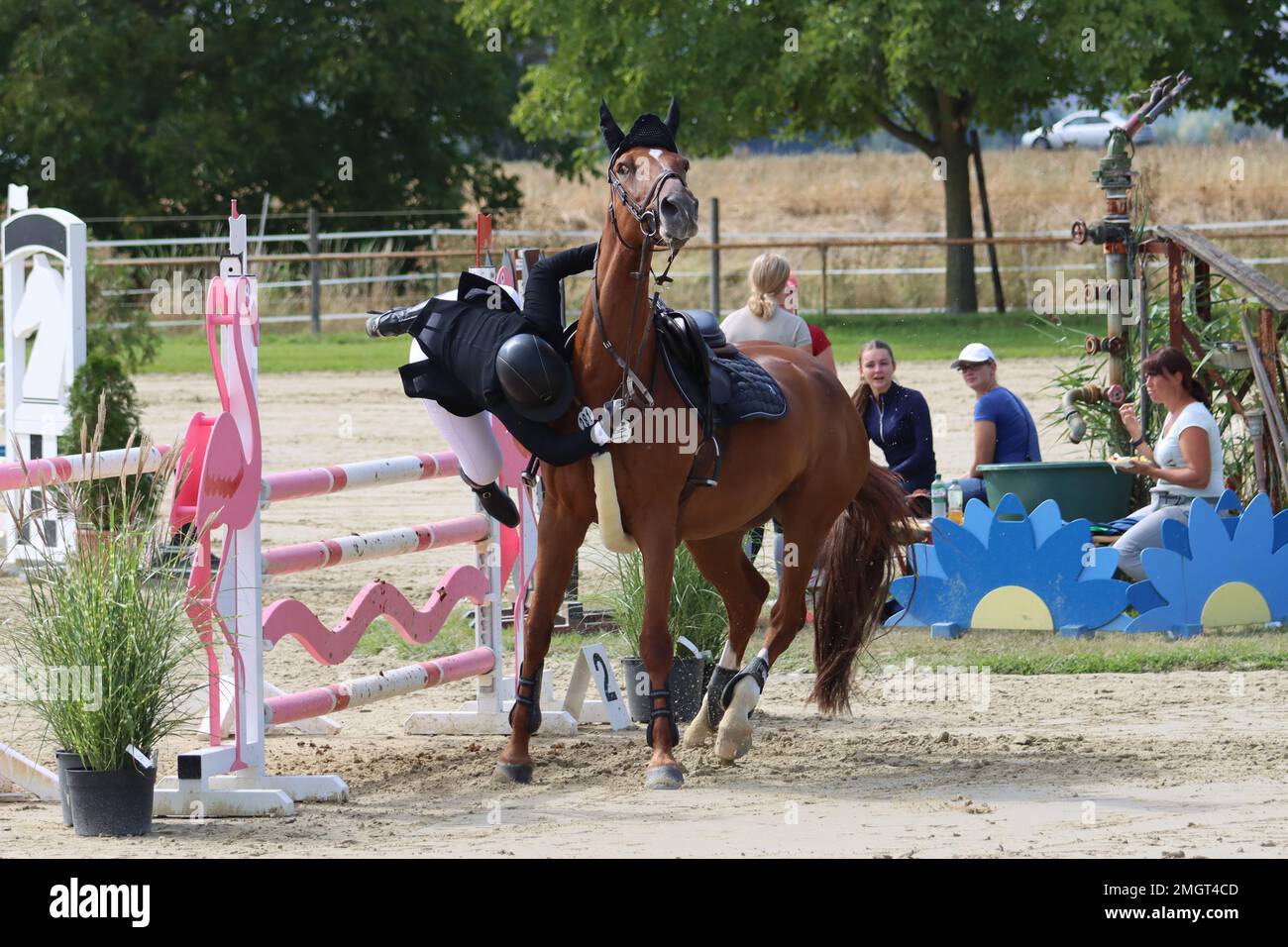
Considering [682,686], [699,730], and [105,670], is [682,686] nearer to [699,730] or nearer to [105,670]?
[699,730]

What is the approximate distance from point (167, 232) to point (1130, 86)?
1501 centimetres

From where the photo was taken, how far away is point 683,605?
715 centimetres

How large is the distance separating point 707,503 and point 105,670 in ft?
6.82

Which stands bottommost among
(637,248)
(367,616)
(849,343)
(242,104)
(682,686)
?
(682,686)

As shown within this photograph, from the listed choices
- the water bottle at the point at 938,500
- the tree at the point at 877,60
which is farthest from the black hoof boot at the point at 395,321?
the tree at the point at 877,60

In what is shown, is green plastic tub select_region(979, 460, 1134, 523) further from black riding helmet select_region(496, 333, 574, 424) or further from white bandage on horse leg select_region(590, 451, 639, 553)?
black riding helmet select_region(496, 333, 574, 424)

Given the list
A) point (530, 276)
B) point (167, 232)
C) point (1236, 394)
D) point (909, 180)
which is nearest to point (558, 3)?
point (167, 232)

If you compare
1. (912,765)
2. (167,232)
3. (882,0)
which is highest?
(882,0)

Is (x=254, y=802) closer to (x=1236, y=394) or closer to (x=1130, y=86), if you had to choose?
(x=1236, y=394)

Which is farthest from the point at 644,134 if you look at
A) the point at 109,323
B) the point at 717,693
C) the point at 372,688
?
the point at 109,323

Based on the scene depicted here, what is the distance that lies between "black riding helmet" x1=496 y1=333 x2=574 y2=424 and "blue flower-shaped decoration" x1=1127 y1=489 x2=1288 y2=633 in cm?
367

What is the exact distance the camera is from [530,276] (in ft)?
19.5

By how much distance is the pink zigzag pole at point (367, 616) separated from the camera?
5957 mm
